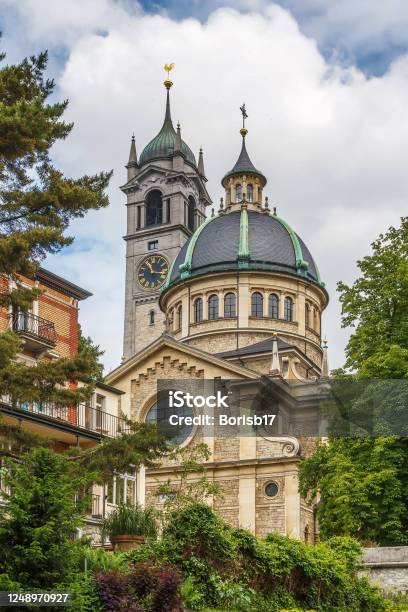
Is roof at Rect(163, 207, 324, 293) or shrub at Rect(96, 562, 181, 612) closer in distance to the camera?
shrub at Rect(96, 562, 181, 612)

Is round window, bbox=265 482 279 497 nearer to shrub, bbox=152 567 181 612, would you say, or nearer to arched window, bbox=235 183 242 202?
arched window, bbox=235 183 242 202

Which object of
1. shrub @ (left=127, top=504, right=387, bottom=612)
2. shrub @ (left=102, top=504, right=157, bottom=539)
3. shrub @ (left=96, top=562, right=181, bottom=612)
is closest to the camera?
shrub @ (left=96, top=562, right=181, bottom=612)

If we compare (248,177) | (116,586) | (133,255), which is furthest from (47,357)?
(133,255)

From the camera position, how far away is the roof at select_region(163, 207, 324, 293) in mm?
58844

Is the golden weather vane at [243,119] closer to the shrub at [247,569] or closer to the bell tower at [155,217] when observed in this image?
the bell tower at [155,217]

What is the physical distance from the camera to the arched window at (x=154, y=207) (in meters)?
94.7

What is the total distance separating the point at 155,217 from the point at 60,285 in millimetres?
59860

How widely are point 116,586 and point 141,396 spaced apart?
35.9 meters

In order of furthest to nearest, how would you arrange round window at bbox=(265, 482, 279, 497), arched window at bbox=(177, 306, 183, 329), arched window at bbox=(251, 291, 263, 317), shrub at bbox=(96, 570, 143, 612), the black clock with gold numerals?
the black clock with gold numerals → arched window at bbox=(177, 306, 183, 329) → arched window at bbox=(251, 291, 263, 317) → round window at bbox=(265, 482, 279, 497) → shrub at bbox=(96, 570, 143, 612)

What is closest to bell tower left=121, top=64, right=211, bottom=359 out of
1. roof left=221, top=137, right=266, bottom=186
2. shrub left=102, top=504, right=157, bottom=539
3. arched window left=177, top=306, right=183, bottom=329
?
roof left=221, top=137, right=266, bottom=186

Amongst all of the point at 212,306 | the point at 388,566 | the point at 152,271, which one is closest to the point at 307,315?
the point at 212,306

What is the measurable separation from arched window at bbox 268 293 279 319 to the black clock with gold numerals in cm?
3211

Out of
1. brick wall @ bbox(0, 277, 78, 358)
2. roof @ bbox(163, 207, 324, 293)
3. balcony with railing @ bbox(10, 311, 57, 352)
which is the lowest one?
balcony with railing @ bbox(10, 311, 57, 352)

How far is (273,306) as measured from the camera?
58.2 m
